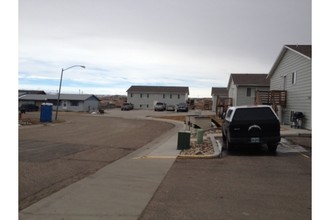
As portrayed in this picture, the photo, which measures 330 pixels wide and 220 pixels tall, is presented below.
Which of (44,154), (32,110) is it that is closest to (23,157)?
(44,154)

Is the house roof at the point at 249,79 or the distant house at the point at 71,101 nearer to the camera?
the house roof at the point at 249,79

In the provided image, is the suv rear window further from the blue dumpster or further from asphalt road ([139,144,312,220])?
the blue dumpster

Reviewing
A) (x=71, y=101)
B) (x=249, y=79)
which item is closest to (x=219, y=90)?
(x=71, y=101)

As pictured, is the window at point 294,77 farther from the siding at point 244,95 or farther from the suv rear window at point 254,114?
the siding at point 244,95

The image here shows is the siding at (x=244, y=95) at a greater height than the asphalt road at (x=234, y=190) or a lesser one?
greater

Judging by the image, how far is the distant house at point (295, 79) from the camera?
23.0 meters

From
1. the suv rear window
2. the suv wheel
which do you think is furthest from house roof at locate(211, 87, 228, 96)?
the suv rear window

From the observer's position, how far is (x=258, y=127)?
1380 cm

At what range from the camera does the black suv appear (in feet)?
45.2

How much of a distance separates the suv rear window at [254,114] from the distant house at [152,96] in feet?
224

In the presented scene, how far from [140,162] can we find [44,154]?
4.10 m

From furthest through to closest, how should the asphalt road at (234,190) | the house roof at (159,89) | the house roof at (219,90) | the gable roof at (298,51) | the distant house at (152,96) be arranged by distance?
the house roof at (159,89) < the distant house at (152,96) < the house roof at (219,90) < the gable roof at (298,51) < the asphalt road at (234,190)

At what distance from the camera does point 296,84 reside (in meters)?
25.4

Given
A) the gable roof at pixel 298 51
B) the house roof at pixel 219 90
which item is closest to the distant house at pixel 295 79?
the gable roof at pixel 298 51
